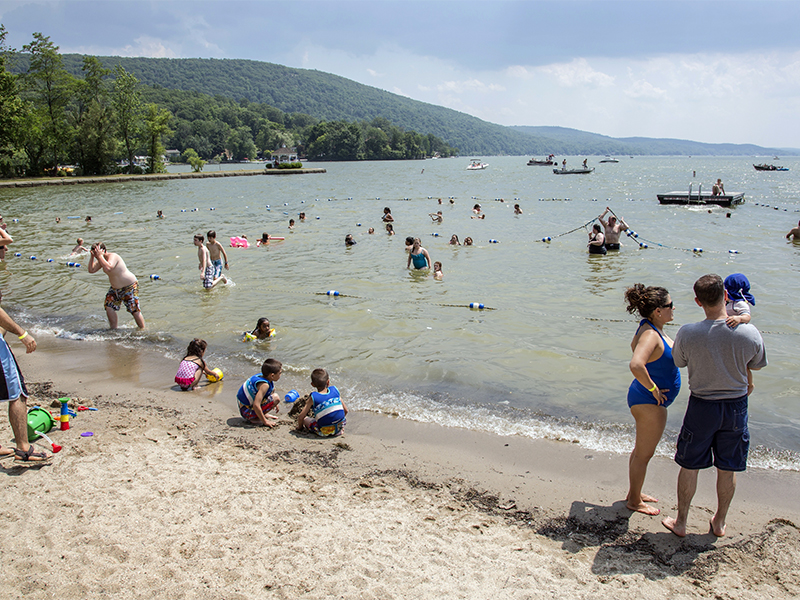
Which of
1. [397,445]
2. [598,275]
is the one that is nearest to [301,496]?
[397,445]

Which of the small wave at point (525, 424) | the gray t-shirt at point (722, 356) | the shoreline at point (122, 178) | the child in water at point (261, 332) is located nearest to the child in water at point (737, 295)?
the gray t-shirt at point (722, 356)

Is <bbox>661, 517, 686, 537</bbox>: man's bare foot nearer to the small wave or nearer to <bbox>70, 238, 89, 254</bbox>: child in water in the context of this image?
the small wave

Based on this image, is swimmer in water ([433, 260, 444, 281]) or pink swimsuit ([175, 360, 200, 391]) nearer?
pink swimsuit ([175, 360, 200, 391])

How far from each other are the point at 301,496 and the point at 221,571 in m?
1.07

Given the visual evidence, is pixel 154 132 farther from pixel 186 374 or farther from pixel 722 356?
pixel 722 356

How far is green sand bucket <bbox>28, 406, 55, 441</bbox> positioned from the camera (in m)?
5.33

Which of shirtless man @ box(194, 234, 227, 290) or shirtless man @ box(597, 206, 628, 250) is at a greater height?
shirtless man @ box(597, 206, 628, 250)

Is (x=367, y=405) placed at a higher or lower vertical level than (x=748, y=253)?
lower

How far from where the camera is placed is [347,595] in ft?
11.2

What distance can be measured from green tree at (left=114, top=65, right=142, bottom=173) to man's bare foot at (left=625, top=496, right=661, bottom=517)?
261 feet

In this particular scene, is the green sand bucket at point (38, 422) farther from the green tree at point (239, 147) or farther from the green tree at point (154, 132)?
the green tree at point (239, 147)

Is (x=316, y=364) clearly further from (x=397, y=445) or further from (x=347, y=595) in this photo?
(x=347, y=595)

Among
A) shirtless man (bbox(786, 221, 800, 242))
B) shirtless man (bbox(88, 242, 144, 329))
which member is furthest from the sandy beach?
shirtless man (bbox(786, 221, 800, 242))

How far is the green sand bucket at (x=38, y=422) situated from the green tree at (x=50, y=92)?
70655 mm
